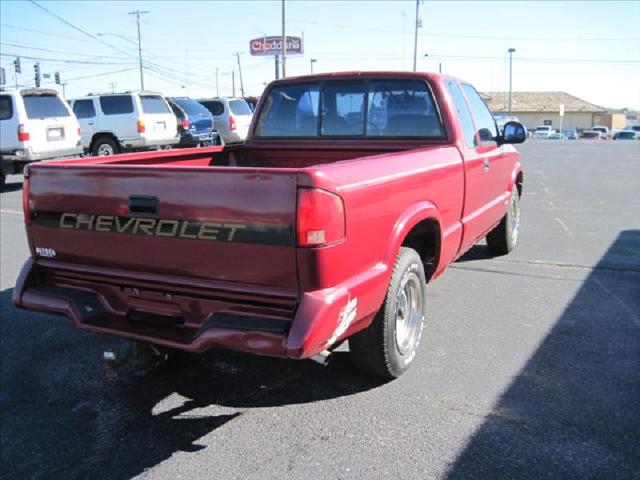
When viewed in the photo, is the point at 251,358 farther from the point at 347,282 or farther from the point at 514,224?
the point at 514,224

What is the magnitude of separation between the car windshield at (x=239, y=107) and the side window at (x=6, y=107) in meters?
8.81

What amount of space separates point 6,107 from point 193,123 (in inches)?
269

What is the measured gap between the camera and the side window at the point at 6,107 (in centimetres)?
1280

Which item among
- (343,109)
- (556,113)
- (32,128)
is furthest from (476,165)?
(556,113)

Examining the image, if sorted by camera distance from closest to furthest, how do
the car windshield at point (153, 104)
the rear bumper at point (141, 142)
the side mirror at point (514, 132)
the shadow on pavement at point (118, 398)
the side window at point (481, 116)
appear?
the shadow on pavement at point (118, 398) → the side window at point (481, 116) → the side mirror at point (514, 132) → the rear bumper at point (141, 142) → the car windshield at point (153, 104)

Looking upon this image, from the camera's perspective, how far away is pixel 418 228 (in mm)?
3938

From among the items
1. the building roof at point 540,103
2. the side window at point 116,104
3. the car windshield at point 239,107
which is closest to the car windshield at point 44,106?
the side window at point 116,104

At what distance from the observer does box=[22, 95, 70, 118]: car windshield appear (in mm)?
13055

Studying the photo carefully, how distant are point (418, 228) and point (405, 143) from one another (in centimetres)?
103

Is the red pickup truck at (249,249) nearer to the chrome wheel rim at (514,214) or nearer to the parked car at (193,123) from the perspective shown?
the chrome wheel rim at (514,214)

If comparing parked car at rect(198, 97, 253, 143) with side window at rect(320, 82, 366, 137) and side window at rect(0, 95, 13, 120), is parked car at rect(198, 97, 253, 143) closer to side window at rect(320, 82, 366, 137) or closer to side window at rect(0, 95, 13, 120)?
side window at rect(0, 95, 13, 120)

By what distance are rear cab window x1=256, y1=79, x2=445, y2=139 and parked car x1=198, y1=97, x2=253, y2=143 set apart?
15.6 meters

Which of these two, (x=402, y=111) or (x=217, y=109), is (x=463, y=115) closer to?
(x=402, y=111)

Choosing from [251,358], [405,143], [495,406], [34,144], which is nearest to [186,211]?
[251,358]
